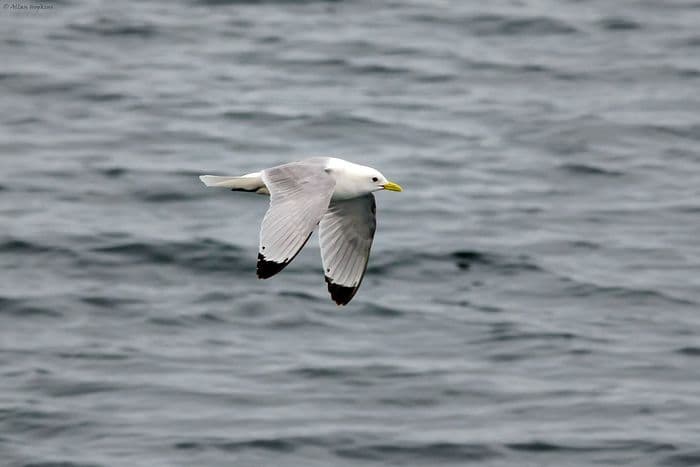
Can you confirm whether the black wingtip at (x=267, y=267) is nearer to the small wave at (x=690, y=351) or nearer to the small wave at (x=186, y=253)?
the small wave at (x=690, y=351)

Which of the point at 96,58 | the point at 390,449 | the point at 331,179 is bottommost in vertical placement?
the point at 390,449

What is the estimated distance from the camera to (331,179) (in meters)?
8.45

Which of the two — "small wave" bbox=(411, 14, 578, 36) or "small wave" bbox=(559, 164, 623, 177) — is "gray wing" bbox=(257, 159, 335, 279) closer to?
"small wave" bbox=(559, 164, 623, 177)

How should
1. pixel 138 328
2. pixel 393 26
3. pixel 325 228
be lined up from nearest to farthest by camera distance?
pixel 325 228 → pixel 138 328 → pixel 393 26

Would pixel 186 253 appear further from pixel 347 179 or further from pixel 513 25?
pixel 513 25

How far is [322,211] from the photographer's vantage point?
789 centimetres

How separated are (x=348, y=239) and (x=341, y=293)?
0.34m

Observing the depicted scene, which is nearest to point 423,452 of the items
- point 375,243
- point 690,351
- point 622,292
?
point 690,351

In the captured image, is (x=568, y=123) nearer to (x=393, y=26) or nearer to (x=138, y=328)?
(x=393, y=26)

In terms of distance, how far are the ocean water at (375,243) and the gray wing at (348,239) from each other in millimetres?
2796

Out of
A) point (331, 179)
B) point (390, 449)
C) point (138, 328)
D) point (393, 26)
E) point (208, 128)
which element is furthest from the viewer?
point (393, 26)

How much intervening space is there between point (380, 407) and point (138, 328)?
2795 mm

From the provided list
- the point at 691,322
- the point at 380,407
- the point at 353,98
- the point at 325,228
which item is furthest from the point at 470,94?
the point at 325,228

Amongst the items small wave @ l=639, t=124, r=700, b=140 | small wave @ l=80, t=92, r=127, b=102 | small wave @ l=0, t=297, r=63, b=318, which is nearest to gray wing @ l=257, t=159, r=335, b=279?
small wave @ l=0, t=297, r=63, b=318
